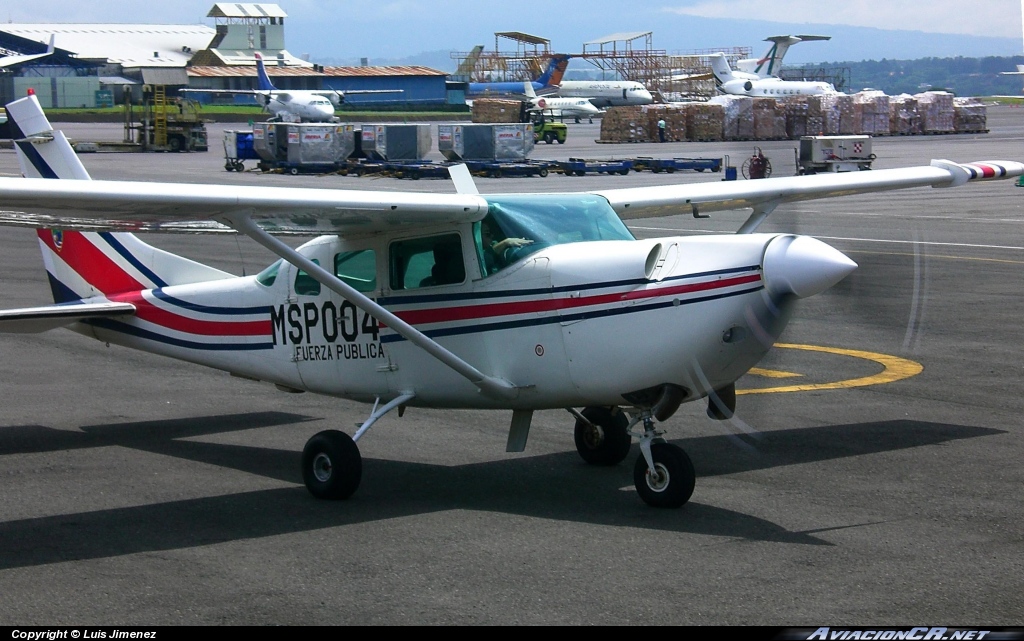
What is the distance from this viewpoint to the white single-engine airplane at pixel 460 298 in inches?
298

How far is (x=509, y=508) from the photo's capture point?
8406 millimetres

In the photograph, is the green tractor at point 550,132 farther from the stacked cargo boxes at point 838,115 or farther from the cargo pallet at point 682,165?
the cargo pallet at point 682,165

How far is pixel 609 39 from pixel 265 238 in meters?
135

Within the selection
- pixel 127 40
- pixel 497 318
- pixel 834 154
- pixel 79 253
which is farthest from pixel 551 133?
pixel 127 40

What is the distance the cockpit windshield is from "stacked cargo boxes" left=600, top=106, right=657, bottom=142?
209 feet

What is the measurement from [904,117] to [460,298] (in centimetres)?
7111

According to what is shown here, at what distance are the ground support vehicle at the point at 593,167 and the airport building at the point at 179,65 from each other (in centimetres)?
6698

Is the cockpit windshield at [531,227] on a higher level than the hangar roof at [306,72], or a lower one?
lower

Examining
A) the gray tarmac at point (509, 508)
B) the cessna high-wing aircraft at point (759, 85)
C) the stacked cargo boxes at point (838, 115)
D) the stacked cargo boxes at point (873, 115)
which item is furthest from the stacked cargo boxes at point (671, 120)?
the gray tarmac at point (509, 508)

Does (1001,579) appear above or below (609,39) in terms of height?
below

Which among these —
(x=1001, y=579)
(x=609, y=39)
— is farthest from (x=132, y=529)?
(x=609, y=39)
